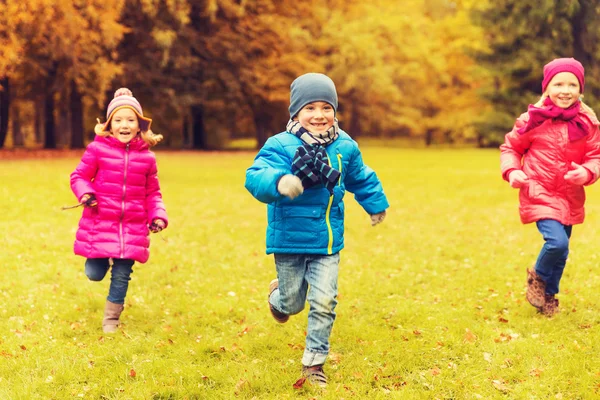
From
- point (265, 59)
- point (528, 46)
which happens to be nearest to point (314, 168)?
point (265, 59)

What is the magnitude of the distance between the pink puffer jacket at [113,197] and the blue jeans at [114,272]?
0.23 m

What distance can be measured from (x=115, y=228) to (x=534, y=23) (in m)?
37.1

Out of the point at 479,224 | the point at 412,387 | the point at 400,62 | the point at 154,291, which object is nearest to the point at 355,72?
the point at 400,62

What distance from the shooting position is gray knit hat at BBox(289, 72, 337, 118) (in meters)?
4.69

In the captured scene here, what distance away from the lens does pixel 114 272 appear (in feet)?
20.4

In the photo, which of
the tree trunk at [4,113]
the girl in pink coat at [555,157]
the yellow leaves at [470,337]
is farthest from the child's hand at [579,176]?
the tree trunk at [4,113]

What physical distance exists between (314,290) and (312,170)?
101 centimetres

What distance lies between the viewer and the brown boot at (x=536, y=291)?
20.8ft

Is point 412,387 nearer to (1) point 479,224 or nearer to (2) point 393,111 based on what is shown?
(1) point 479,224

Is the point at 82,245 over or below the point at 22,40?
below

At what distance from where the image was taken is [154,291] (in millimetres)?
7898

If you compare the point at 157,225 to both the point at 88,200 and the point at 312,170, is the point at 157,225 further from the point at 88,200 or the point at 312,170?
the point at 312,170

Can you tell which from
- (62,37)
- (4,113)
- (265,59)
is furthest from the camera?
(265,59)

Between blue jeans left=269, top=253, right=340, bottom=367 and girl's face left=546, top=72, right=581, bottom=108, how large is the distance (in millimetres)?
2811
